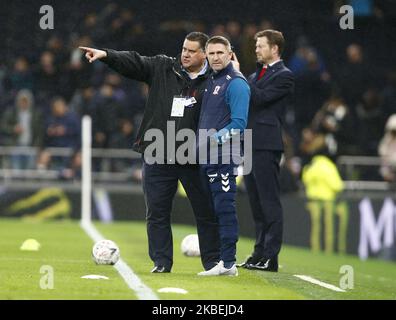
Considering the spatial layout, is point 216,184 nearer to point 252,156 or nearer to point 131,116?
point 252,156

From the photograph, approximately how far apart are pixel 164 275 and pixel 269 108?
2065 millimetres

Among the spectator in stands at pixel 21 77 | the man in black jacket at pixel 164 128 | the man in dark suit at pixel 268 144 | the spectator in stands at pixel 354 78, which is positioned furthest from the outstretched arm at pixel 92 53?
the spectator in stands at pixel 21 77

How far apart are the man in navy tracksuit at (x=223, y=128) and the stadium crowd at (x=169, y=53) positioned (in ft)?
33.5

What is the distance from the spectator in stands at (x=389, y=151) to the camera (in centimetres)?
2019

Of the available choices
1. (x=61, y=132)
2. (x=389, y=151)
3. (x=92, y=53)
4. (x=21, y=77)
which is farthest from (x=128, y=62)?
(x=21, y=77)

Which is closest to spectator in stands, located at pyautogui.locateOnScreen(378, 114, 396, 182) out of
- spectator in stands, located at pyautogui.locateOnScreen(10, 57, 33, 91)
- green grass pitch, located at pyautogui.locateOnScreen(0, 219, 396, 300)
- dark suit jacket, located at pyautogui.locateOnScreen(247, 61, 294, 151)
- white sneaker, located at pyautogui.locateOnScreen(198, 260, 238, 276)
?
green grass pitch, located at pyautogui.locateOnScreen(0, 219, 396, 300)

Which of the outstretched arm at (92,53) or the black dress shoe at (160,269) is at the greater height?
the outstretched arm at (92,53)

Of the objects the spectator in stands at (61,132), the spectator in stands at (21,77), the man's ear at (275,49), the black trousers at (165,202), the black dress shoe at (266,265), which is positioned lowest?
the black dress shoe at (266,265)

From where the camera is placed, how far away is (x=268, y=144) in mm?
11234

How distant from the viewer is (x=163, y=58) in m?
10.7

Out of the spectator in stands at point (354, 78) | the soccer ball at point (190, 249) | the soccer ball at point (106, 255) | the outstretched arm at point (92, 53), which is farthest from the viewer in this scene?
the spectator in stands at point (354, 78)

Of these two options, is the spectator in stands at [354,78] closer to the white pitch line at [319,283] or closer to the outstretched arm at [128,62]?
the white pitch line at [319,283]

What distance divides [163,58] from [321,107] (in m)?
12.5

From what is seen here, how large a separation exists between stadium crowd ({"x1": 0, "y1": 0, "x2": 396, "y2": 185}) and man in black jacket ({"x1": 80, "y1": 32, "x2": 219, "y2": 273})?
9.88m
